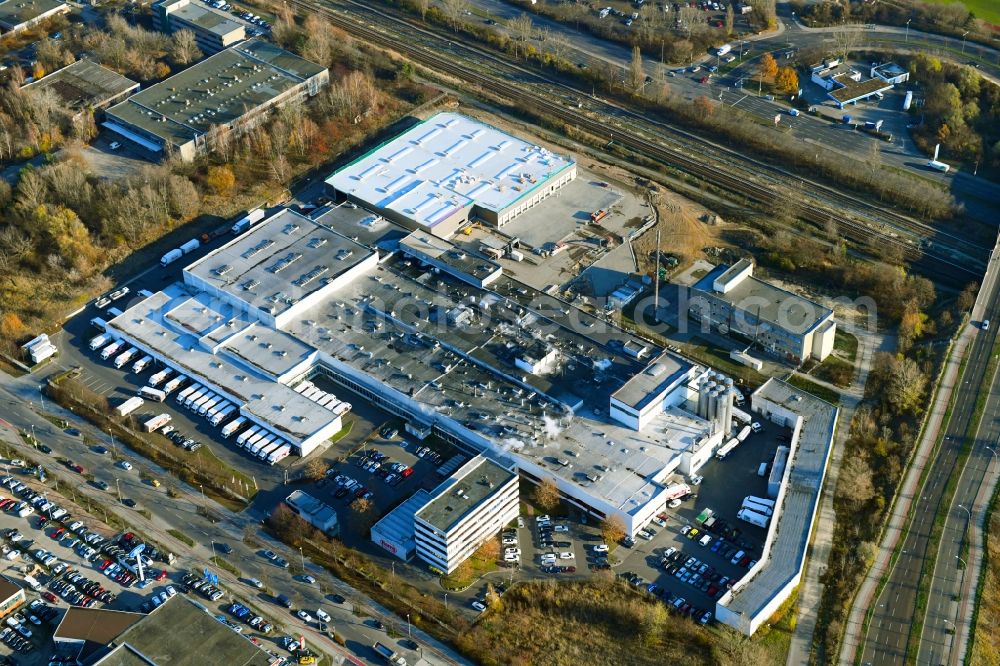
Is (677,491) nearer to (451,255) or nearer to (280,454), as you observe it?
(280,454)

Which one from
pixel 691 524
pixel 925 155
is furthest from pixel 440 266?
pixel 925 155

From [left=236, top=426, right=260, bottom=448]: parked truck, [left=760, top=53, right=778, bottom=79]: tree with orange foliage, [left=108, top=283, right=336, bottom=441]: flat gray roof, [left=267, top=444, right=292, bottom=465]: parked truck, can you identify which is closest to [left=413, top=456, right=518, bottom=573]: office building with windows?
[left=267, top=444, right=292, bottom=465]: parked truck

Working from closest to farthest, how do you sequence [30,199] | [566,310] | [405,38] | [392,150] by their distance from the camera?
[566,310]
[30,199]
[392,150]
[405,38]

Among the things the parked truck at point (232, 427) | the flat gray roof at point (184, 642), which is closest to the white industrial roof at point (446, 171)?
the parked truck at point (232, 427)

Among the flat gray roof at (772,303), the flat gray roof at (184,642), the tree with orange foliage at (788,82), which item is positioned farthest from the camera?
the tree with orange foliage at (788,82)

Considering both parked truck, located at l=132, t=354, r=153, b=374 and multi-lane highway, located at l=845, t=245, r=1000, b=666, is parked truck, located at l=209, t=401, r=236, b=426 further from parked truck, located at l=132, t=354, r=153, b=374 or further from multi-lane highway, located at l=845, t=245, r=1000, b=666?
multi-lane highway, located at l=845, t=245, r=1000, b=666

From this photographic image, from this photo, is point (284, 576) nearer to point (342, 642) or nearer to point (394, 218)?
point (342, 642)

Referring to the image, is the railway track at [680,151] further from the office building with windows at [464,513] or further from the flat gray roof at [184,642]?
the flat gray roof at [184,642]
